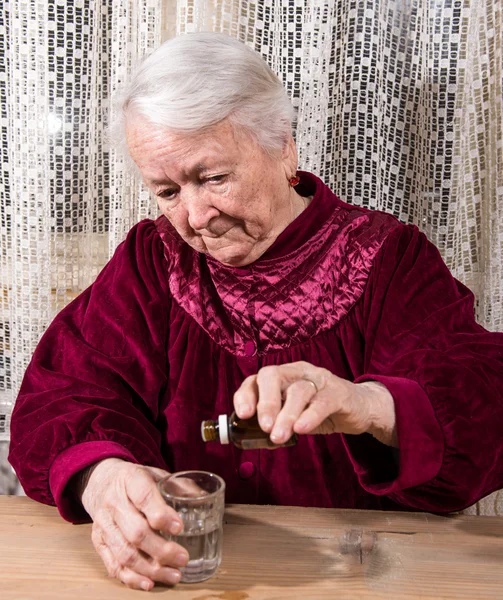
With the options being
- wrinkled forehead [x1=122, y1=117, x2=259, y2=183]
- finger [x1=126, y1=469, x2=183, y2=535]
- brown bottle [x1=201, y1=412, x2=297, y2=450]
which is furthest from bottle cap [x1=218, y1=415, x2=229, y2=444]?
wrinkled forehead [x1=122, y1=117, x2=259, y2=183]

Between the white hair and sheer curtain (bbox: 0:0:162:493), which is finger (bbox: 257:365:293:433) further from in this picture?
sheer curtain (bbox: 0:0:162:493)

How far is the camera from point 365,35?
1.84 metres

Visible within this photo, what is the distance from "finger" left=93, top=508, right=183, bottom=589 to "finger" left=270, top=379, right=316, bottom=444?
22 cm

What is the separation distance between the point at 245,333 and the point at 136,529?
0.60m

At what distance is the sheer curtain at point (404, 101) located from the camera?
1856mm

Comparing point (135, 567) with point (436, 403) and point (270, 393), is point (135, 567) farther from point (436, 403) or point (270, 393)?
point (436, 403)

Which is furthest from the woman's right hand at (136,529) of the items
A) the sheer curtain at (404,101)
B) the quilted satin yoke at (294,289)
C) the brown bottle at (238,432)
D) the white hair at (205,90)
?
the sheer curtain at (404,101)

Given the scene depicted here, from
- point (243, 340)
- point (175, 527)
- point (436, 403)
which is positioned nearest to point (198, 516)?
point (175, 527)

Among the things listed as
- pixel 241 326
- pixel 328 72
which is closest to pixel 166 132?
pixel 241 326

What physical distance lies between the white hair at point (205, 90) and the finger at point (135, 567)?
72cm

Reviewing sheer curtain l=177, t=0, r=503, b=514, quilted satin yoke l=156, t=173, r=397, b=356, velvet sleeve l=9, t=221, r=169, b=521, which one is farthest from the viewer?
sheer curtain l=177, t=0, r=503, b=514

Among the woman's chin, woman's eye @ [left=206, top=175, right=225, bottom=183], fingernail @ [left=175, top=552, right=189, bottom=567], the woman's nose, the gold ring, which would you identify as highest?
woman's eye @ [left=206, top=175, right=225, bottom=183]

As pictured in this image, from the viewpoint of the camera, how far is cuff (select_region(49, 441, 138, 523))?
4.07ft

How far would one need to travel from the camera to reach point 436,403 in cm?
124
